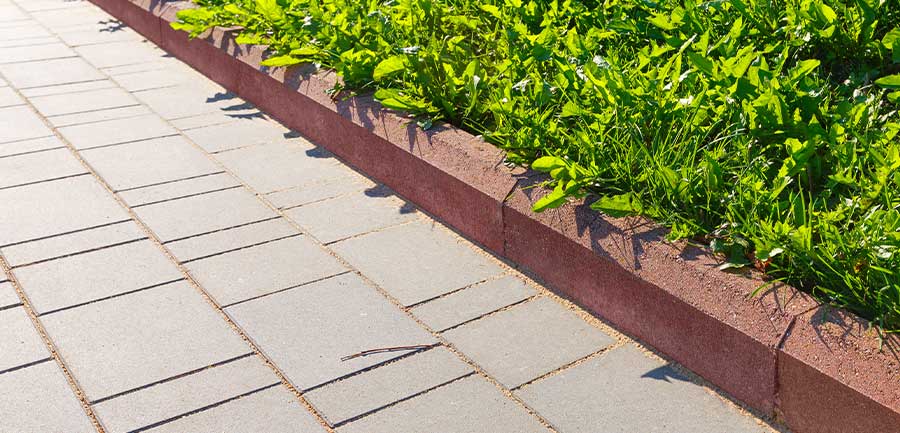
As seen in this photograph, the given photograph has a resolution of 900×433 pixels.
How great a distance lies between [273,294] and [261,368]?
554 millimetres

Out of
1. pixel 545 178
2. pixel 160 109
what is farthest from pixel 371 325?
pixel 160 109

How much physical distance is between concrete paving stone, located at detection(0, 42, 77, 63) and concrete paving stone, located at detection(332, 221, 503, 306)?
164 inches

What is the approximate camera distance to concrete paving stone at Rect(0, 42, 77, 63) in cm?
751

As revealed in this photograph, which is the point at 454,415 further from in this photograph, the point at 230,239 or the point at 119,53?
the point at 119,53

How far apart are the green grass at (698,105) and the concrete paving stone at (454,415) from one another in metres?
0.84

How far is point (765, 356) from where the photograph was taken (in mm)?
3092

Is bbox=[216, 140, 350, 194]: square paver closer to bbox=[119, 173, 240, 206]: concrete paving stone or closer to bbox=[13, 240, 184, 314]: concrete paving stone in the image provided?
bbox=[119, 173, 240, 206]: concrete paving stone

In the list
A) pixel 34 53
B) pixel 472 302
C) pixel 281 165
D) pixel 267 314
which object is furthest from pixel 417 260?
pixel 34 53

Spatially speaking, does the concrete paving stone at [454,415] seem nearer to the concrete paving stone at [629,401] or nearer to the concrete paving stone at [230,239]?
the concrete paving stone at [629,401]

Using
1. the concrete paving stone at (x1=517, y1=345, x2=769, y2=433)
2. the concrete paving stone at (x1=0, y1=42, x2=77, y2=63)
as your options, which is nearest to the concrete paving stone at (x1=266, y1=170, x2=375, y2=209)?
the concrete paving stone at (x1=517, y1=345, x2=769, y2=433)

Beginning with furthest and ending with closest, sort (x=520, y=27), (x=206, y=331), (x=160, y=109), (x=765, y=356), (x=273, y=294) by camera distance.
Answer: (x=160, y=109) < (x=520, y=27) < (x=273, y=294) < (x=206, y=331) < (x=765, y=356)

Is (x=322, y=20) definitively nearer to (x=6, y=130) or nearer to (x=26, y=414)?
(x=6, y=130)

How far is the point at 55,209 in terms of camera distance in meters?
4.81

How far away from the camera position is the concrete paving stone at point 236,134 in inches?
224
